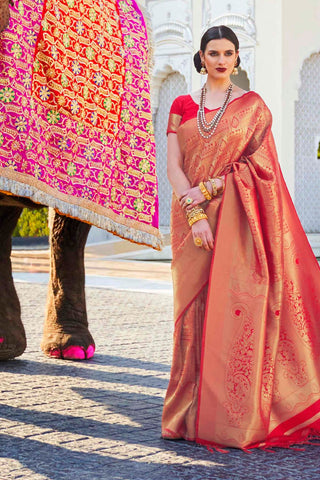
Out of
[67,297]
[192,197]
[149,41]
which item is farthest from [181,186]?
[67,297]

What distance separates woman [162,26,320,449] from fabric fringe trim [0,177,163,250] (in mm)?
413

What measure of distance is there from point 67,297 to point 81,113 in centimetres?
126

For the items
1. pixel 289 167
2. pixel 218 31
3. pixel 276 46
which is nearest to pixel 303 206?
pixel 289 167

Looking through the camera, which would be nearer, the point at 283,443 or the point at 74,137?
the point at 283,443

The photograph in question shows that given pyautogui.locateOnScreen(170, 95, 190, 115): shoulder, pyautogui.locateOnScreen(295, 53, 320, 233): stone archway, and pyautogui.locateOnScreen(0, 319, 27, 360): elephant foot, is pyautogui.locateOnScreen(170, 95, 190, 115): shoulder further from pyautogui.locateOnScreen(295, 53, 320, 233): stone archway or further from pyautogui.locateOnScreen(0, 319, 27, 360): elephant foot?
pyautogui.locateOnScreen(295, 53, 320, 233): stone archway

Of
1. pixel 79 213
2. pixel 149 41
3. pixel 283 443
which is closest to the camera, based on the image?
pixel 283 443

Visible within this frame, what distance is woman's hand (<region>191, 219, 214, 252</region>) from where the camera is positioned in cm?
295

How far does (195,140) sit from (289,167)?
1124cm

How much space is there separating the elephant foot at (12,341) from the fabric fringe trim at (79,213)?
841 mm

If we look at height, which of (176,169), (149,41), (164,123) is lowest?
(176,169)

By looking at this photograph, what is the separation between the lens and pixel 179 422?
2963 mm

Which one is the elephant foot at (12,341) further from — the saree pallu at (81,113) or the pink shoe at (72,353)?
the saree pallu at (81,113)

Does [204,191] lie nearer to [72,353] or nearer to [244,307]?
[244,307]

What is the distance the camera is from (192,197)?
3.01 meters
